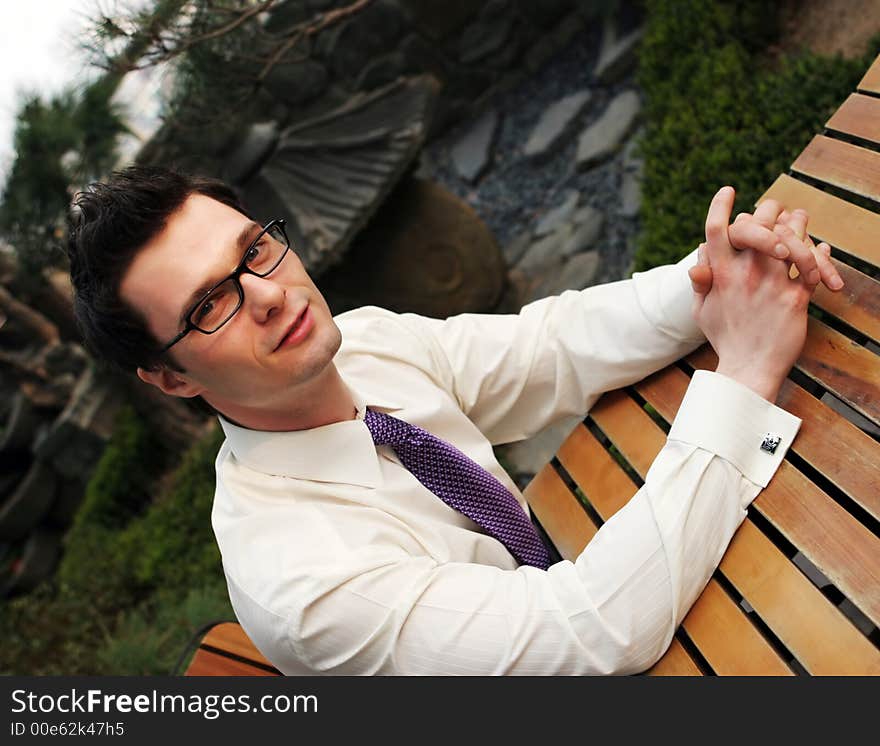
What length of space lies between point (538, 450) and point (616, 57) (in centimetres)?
279

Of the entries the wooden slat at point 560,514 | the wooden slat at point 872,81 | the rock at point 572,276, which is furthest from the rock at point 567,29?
the wooden slat at point 560,514

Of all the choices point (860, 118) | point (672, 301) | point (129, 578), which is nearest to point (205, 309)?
point (672, 301)

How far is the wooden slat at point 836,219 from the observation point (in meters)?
1.79

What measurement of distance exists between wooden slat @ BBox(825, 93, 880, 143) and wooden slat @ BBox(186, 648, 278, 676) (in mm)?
1978

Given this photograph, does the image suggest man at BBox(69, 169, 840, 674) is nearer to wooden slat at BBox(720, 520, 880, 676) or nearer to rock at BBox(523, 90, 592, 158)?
wooden slat at BBox(720, 520, 880, 676)

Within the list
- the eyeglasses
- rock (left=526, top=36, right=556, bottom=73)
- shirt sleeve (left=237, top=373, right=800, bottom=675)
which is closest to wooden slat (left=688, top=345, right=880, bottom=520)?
shirt sleeve (left=237, top=373, right=800, bottom=675)

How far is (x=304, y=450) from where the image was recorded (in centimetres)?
182

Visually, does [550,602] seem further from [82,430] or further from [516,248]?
[82,430]

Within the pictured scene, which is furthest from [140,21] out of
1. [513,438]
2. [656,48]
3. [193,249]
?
[656,48]

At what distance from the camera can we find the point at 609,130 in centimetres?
536

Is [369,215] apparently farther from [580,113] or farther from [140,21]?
[580,113]

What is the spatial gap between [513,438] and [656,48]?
10.2 ft

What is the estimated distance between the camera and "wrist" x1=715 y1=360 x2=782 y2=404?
5.56ft

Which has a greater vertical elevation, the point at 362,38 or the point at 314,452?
the point at 362,38
